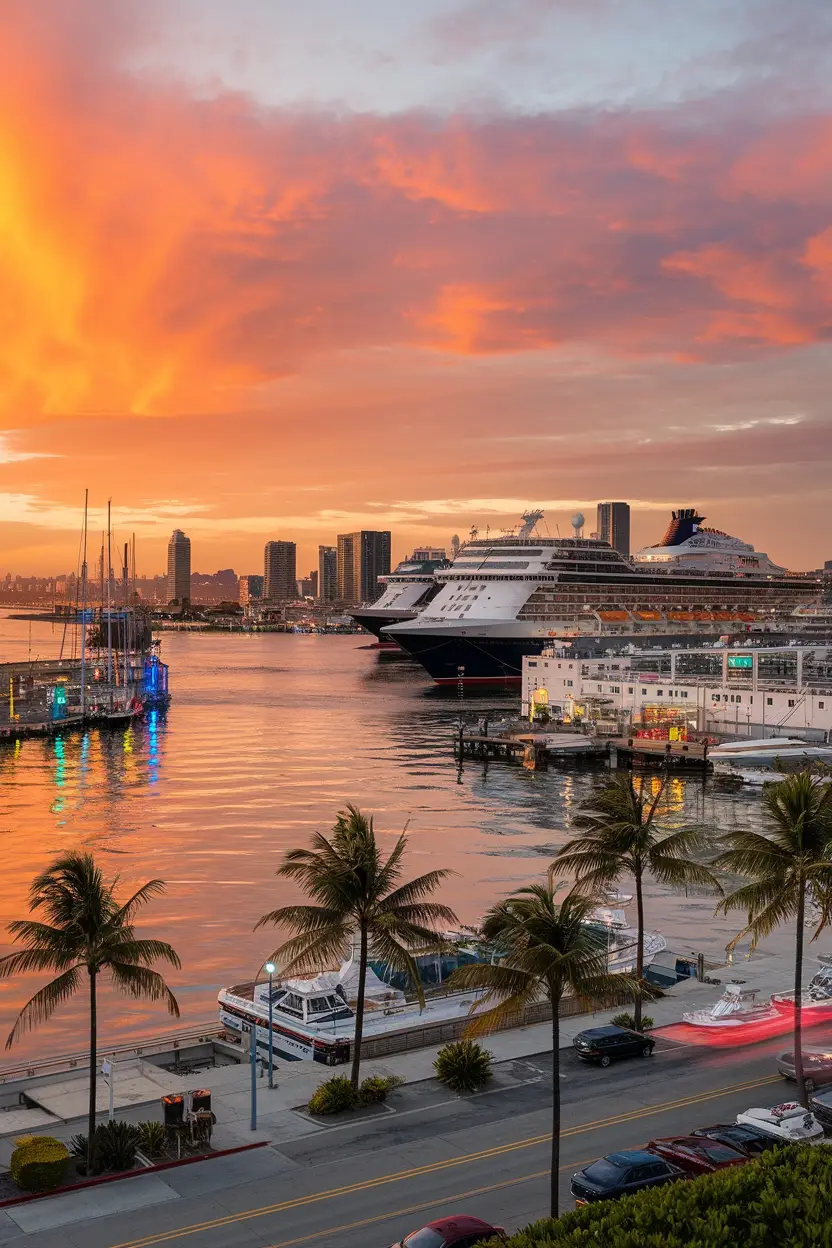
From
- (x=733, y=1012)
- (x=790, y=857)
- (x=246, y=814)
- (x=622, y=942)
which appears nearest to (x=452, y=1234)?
(x=790, y=857)

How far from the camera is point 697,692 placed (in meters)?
82.9

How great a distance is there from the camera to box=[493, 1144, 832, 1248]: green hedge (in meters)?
11.9

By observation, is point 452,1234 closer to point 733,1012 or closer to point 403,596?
point 733,1012

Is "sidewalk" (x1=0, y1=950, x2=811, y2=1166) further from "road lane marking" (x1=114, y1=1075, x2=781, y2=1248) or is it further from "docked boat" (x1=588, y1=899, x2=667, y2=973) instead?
"docked boat" (x1=588, y1=899, x2=667, y2=973)

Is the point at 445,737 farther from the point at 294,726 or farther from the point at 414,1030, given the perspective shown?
the point at 414,1030

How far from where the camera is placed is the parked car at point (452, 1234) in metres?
14.5

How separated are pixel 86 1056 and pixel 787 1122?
13633mm

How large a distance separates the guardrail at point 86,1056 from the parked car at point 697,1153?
10.8 m

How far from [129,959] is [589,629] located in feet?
391

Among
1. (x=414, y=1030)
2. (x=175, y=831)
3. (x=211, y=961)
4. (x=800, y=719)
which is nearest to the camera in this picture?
(x=414, y=1030)

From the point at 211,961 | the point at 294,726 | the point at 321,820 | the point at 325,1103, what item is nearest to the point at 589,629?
the point at 294,726

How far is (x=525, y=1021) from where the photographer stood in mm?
25281

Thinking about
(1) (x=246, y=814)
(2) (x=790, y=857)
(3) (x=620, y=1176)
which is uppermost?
(2) (x=790, y=857)

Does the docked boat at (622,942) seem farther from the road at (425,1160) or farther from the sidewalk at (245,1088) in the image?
the road at (425,1160)
